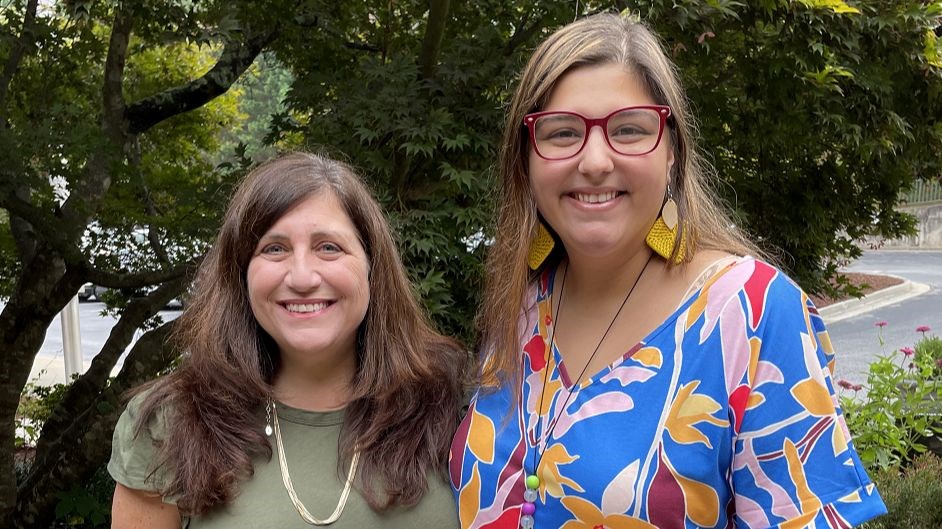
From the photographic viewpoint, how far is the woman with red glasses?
1535 millimetres

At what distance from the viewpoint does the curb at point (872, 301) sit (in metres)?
14.1

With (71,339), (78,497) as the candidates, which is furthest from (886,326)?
(78,497)

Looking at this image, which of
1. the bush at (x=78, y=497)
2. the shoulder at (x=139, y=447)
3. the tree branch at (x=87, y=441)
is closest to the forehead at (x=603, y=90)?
the shoulder at (x=139, y=447)

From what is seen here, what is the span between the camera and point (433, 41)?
4.27 m

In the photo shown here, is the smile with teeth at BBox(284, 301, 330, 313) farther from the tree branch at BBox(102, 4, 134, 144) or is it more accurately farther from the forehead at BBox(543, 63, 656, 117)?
the tree branch at BBox(102, 4, 134, 144)

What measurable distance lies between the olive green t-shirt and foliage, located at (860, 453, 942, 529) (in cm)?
→ 331

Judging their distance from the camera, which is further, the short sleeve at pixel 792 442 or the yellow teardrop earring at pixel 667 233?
the yellow teardrop earring at pixel 667 233

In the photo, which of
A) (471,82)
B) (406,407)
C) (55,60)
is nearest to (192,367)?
(406,407)

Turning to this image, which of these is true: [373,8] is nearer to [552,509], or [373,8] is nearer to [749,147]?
[749,147]

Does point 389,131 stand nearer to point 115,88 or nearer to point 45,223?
point 45,223

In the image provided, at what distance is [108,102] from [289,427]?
413cm

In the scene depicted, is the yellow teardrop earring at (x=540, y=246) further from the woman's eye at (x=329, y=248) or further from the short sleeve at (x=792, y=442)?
the short sleeve at (x=792, y=442)

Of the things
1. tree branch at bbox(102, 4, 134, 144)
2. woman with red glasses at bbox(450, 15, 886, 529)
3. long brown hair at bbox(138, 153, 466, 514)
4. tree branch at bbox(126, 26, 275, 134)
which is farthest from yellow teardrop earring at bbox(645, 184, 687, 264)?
tree branch at bbox(102, 4, 134, 144)

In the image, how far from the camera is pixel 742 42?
13.1 ft
